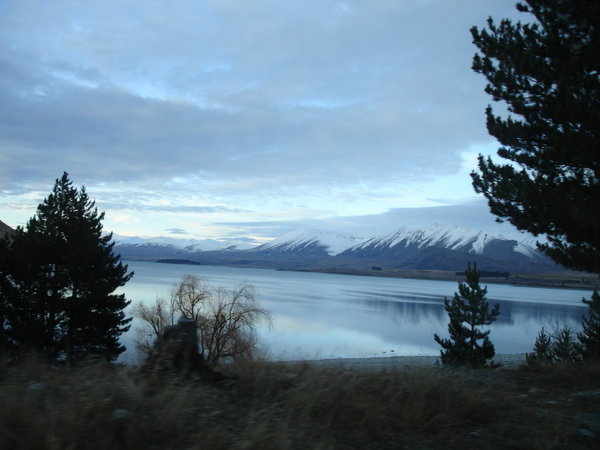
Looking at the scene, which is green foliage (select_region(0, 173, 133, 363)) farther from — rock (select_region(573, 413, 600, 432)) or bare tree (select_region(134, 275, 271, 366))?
rock (select_region(573, 413, 600, 432))

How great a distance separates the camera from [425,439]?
464 centimetres

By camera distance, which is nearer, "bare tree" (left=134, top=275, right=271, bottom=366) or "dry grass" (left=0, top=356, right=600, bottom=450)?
"dry grass" (left=0, top=356, right=600, bottom=450)

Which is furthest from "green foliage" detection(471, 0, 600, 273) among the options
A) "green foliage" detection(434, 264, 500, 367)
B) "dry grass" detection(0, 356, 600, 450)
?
"green foliage" detection(434, 264, 500, 367)

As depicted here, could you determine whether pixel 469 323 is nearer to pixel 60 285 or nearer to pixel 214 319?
pixel 214 319

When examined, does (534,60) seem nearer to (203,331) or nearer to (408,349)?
(203,331)

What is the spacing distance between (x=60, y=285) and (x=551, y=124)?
22.8m

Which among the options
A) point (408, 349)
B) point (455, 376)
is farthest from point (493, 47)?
point (408, 349)

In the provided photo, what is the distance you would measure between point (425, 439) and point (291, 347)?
110 ft

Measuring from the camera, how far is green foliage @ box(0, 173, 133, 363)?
72.7 feet

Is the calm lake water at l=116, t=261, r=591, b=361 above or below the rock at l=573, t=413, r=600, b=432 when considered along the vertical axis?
below

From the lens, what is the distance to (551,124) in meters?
9.00

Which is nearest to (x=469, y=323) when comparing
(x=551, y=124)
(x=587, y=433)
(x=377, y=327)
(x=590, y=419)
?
(x=551, y=124)

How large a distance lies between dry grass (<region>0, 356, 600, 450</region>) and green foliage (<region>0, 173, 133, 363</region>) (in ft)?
60.3

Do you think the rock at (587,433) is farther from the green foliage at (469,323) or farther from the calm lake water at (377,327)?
the calm lake water at (377,327)
